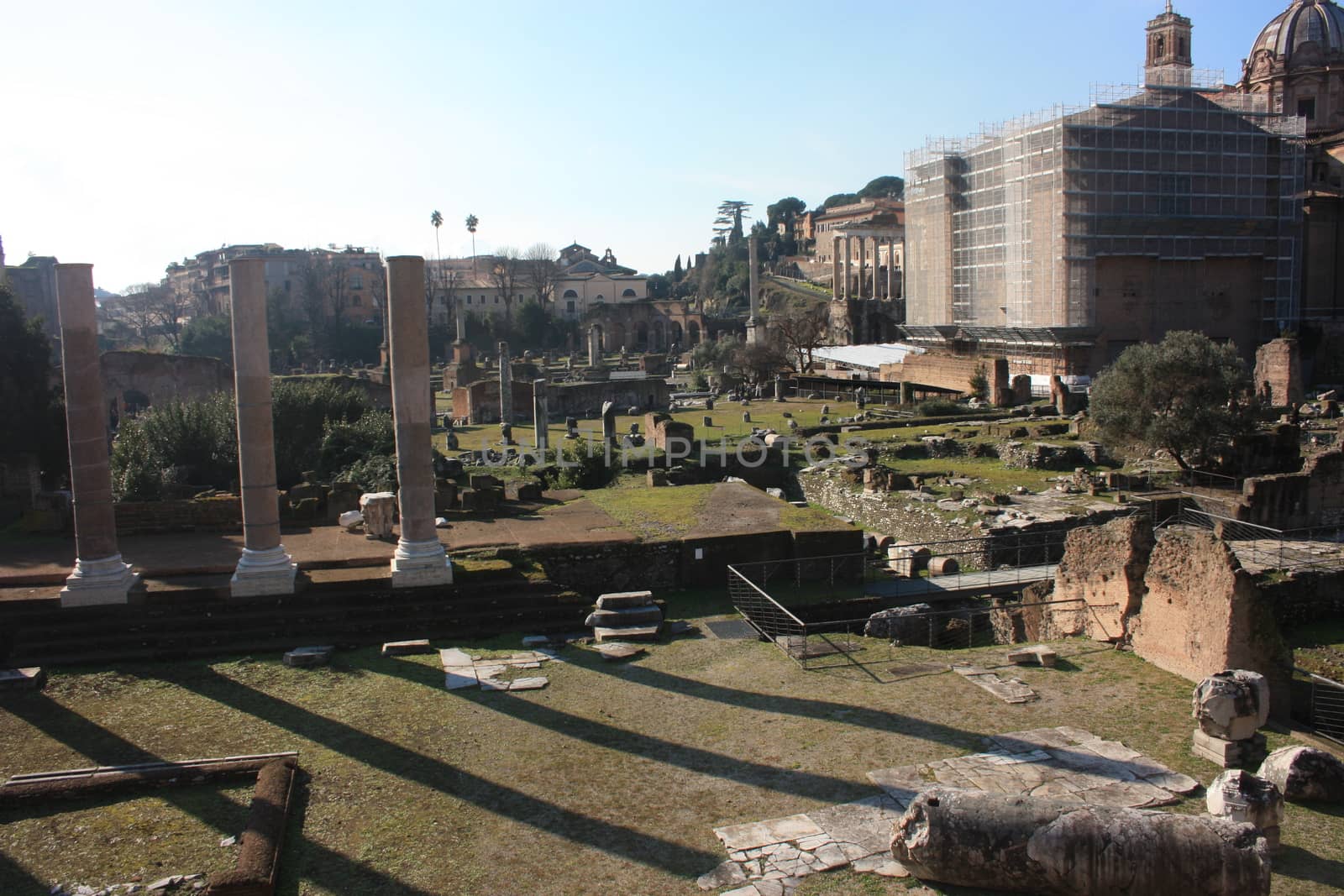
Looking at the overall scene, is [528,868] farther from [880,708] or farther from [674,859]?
[880,708]

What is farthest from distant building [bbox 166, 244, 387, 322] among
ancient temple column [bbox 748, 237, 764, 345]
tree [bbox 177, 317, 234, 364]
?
ancient temple column [bbox 748, 237, 764, 345]

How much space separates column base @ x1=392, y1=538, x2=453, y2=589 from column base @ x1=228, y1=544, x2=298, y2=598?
1231mm

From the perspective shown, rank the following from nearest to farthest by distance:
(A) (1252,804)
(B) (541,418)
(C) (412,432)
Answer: (A) (1252,804)
(C) (412,432)
(B) (541,418)

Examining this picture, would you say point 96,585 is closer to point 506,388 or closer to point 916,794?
point 916,794

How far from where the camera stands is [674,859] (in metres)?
6.86

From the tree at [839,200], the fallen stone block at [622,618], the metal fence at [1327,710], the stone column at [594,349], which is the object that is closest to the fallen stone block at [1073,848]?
the metal fence at [1327,710]

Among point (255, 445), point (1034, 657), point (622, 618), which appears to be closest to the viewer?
point (1034, 657)

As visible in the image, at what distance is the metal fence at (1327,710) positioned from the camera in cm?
949

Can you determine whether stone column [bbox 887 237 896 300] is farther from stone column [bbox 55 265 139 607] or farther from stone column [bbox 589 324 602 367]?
stone column [bbox 55 265 139 607]

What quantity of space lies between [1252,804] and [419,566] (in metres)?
8.97

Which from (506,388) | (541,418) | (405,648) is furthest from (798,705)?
(506,388)

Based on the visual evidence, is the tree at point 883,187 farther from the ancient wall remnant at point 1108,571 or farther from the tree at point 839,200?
the ancient wall remnant at point 1108,571

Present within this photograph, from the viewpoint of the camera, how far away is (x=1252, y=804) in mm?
6758

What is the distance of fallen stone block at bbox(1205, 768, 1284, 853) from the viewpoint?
6.74 m
